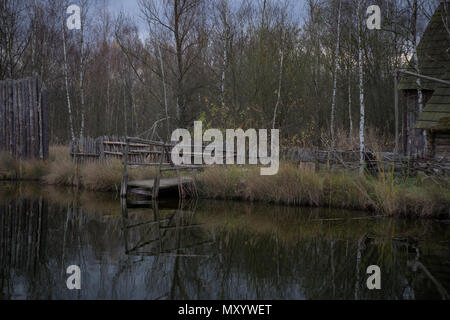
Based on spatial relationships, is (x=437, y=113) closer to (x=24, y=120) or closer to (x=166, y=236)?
(x=166, y=236)

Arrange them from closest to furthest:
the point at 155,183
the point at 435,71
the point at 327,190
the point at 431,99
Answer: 1. the point at 327,190
2. the point at 155,183
3. the point at 431,99
4. the point at 435,71

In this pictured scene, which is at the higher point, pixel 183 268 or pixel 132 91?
pixel 132 91

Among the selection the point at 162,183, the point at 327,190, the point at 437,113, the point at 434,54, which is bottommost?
the point at 327,190

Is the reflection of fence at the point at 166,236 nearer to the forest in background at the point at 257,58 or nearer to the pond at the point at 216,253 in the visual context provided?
the pond at the point at 216,253

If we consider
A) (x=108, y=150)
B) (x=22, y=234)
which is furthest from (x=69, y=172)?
(x=22, y=234)

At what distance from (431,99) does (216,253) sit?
9.05 meters

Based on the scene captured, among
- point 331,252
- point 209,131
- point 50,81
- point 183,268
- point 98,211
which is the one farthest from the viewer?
point 50,81

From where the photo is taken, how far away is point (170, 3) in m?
15.2

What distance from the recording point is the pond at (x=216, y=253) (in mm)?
4656

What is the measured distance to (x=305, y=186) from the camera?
10.3m

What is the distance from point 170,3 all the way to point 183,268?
12283mm

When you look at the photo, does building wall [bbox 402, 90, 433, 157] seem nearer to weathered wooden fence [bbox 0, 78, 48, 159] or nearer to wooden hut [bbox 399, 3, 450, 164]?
wooden hut [bbox 399, 3, 450, 164]
